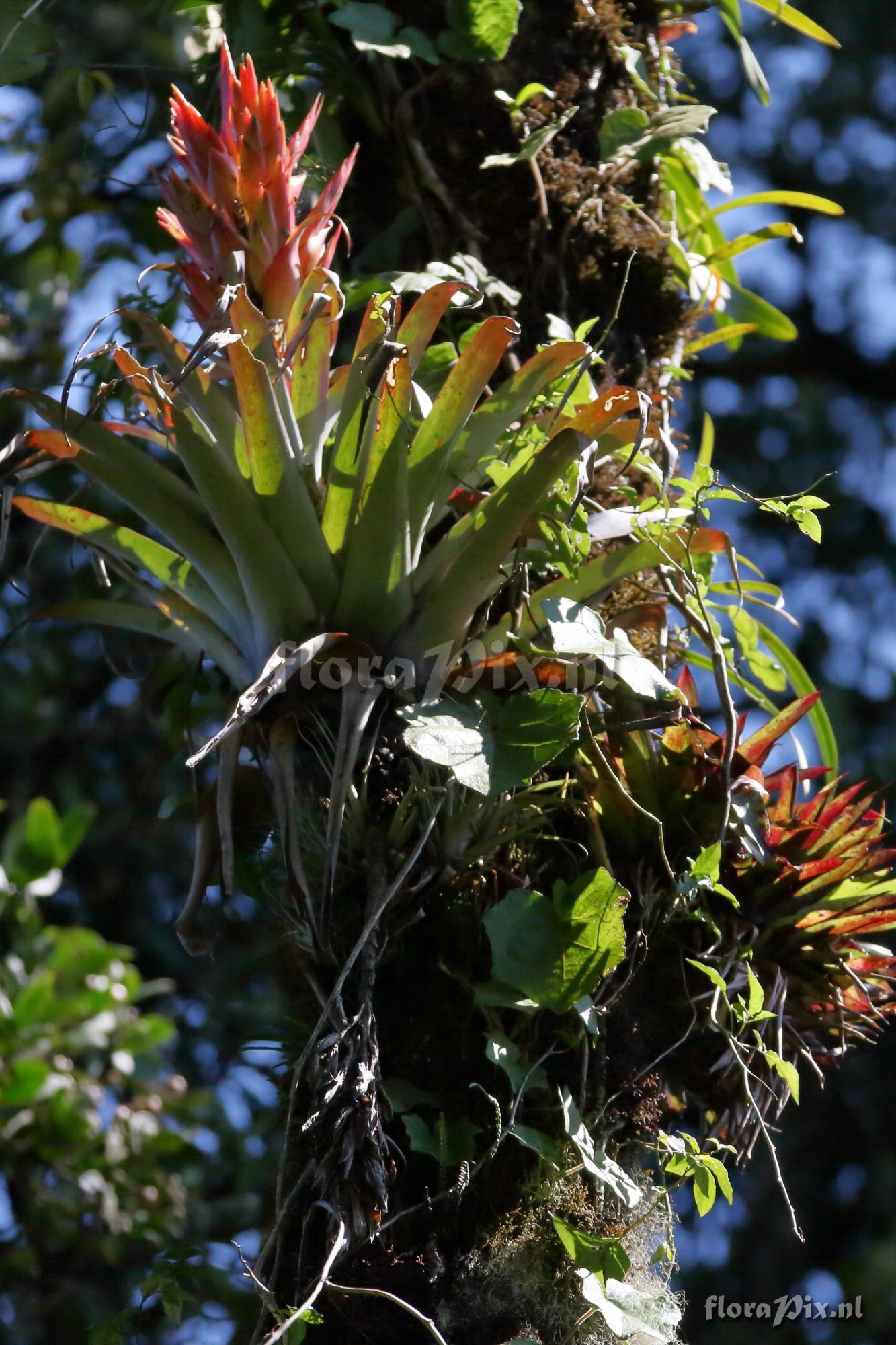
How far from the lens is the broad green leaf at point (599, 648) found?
979 millimetres

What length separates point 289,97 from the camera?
153 cm

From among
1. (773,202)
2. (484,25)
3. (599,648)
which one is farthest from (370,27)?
(599,648)

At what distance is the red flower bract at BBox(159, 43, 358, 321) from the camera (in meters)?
1.05

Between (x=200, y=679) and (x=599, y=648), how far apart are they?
0.57 meters

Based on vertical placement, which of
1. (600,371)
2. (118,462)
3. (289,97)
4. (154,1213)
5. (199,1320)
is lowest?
(154,1213)

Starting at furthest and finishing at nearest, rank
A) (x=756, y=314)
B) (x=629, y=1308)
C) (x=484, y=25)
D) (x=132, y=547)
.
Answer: (x=756, y=314)
(x=484, y=25)
(x=132, y=547)
(x=629, y=1308)

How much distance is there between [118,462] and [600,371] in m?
0.50

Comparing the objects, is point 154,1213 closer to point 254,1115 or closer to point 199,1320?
point 254,1115

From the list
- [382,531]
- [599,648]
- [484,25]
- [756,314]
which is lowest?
[756,314]

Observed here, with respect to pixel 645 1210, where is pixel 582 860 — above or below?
above

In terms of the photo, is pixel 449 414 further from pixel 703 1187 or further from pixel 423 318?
pixel 703 1187

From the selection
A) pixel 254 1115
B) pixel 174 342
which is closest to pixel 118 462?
pixel 174 342

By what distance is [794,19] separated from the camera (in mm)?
1512

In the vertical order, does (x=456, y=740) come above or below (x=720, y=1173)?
above
